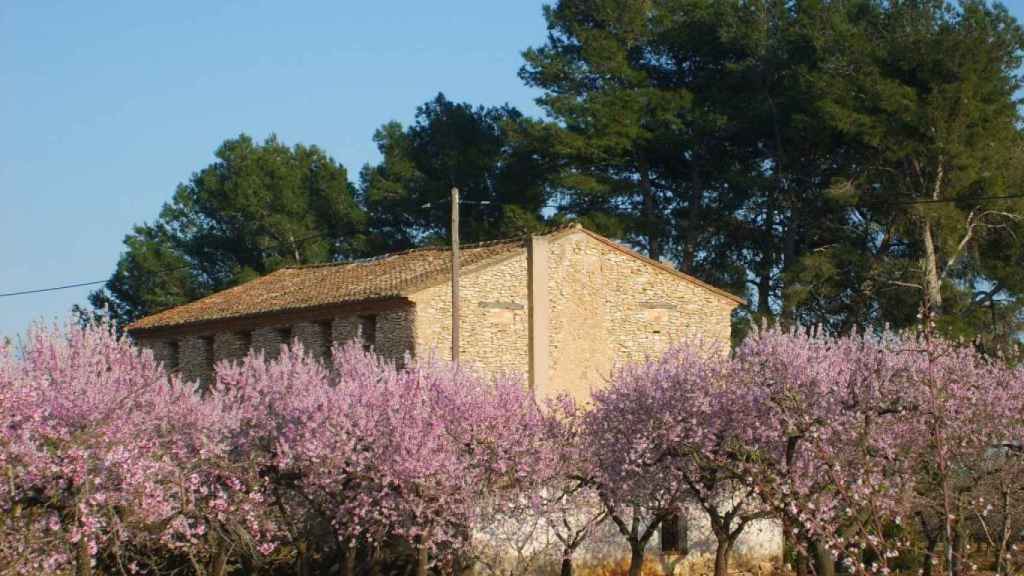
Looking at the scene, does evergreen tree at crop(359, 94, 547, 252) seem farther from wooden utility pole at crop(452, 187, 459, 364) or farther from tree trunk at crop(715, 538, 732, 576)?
tree trunk at crop(715, 538, 732, 576)

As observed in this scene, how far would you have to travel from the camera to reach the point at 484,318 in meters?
33.6

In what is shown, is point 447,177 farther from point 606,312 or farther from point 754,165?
point 606,312

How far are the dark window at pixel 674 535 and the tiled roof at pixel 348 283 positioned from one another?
7.57 m

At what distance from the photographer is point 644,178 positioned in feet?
168

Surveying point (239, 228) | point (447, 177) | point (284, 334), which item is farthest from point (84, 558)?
point (239, 228)

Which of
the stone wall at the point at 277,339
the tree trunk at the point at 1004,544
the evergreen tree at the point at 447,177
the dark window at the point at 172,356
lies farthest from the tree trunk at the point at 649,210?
the tree trunk at the point at 1004,544

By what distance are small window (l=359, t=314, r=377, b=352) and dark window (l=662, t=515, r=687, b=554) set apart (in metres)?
8.69

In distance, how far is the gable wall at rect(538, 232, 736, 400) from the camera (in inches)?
1362

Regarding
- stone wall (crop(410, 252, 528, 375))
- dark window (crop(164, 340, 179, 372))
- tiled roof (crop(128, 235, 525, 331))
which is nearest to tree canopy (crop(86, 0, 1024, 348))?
tiled roof (crop(128, 235, 525, 331))

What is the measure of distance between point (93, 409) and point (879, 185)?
105 ft

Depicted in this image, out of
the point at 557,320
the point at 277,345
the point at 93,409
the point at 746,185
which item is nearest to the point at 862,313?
the point at 746,185

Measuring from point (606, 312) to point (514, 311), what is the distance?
2.75 metres

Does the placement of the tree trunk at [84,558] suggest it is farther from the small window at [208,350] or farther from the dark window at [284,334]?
the small window at [208,350]

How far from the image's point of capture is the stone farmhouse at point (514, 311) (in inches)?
1302
